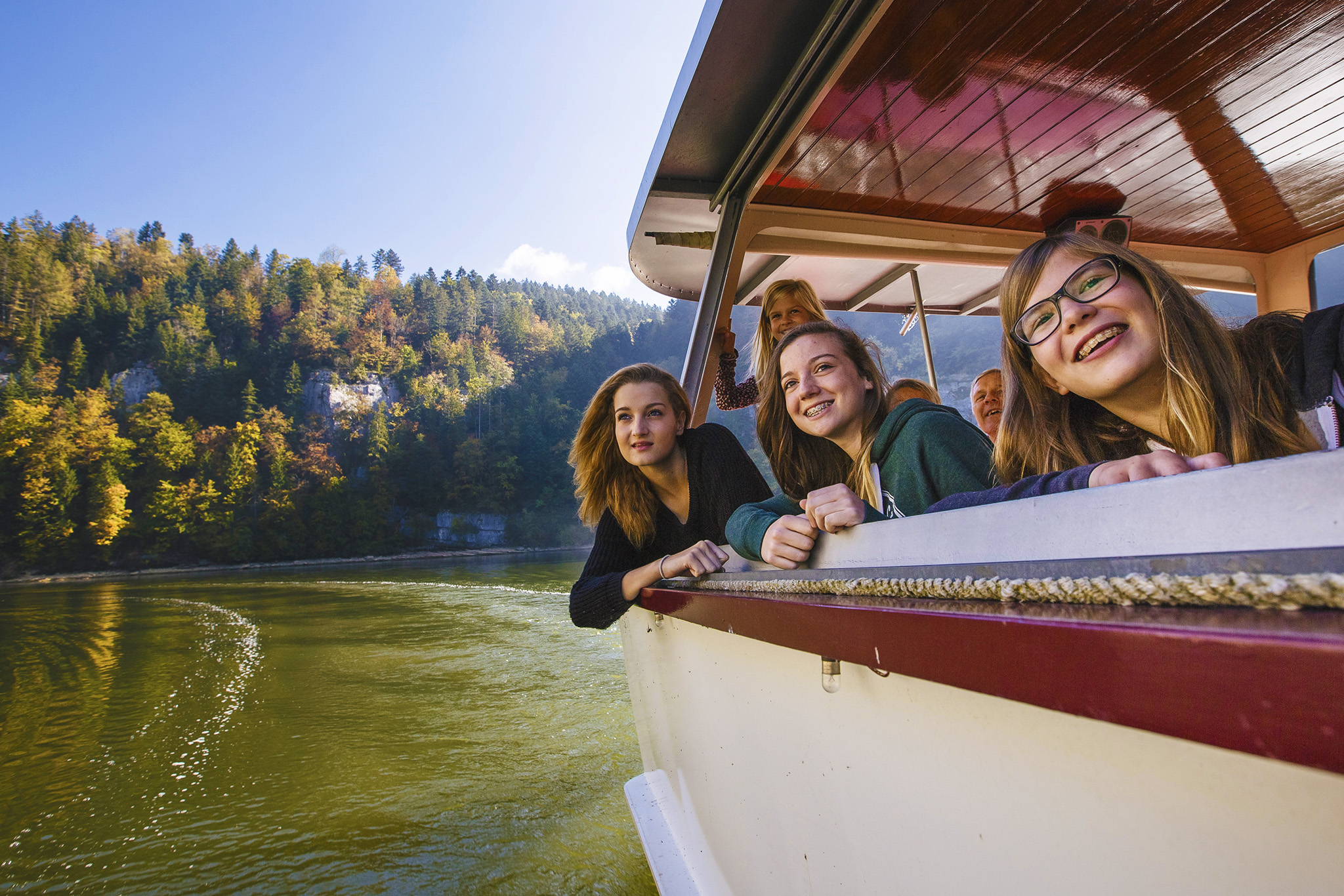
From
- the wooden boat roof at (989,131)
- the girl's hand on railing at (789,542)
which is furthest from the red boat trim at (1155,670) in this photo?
the wooden boat roof at (989,131)

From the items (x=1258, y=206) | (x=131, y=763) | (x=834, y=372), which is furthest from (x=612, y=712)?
(x=1258, y=206)

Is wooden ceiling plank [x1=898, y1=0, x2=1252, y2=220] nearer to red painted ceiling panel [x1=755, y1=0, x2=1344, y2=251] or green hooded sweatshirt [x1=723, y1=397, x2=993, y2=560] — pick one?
red painted ceiling panel [x1=755, y1=0, x2=1344, y2=251]

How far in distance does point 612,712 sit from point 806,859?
12.4 feet

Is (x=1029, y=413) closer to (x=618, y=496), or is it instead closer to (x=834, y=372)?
(x=834, y=372)

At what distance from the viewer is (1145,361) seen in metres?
0.99

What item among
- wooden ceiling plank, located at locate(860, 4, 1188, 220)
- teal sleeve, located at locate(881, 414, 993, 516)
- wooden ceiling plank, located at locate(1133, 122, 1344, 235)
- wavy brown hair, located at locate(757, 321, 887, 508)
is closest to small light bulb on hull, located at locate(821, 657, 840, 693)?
teal sleeve, located at locate(881, 414, 993, 516)

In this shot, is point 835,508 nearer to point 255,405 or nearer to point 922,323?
point 922,323

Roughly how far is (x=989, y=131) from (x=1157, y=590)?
8.33 feet

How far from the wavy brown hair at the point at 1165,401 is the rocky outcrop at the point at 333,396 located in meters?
55.4

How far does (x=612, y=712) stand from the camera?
184 inches

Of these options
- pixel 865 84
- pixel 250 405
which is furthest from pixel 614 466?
pixel 250 405

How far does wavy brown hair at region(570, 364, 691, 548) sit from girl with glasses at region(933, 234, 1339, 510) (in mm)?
1273

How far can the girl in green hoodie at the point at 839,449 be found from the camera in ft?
3.58

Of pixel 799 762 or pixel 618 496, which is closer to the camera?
pixel 799 762
